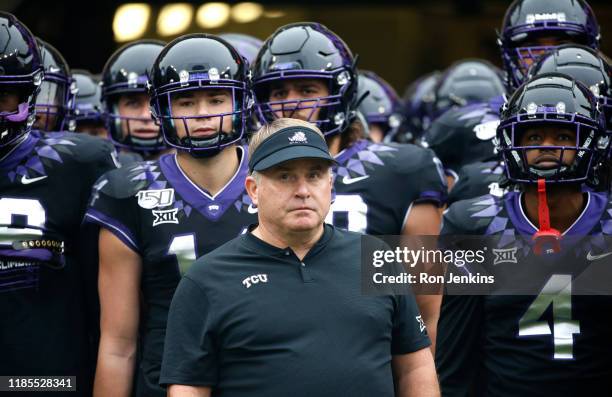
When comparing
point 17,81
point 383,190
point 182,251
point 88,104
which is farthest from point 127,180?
point 88,104

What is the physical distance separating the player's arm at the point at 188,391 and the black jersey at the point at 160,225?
73 centimetres

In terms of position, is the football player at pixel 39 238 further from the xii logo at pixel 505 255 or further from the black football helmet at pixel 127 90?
the xii logo at pixel 505 255

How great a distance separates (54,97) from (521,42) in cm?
233

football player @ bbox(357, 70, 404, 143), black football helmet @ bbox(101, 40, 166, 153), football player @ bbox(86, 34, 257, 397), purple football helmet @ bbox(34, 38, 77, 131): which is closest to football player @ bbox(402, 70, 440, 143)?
football player @ bbox(357, 70, 404, 143)

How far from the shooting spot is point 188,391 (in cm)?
362

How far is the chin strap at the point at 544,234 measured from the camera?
437 centimetres

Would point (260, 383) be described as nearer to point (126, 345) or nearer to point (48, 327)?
point (126, 345)

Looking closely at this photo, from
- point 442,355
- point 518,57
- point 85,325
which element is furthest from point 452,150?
point 85,325

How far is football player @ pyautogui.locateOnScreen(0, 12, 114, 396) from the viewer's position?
4.69 metres

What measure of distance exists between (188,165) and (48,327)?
0.86 meters

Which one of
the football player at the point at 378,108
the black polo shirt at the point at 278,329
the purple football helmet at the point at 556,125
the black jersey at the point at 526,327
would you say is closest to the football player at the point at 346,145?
the black jersey at the point at 526,327

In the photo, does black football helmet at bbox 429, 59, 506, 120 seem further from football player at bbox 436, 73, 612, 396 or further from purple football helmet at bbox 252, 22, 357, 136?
football player at bbox 436, 73, 612, 396

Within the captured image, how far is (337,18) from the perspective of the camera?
13.6 meters

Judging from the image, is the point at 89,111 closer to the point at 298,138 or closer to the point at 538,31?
the point at 538,31
